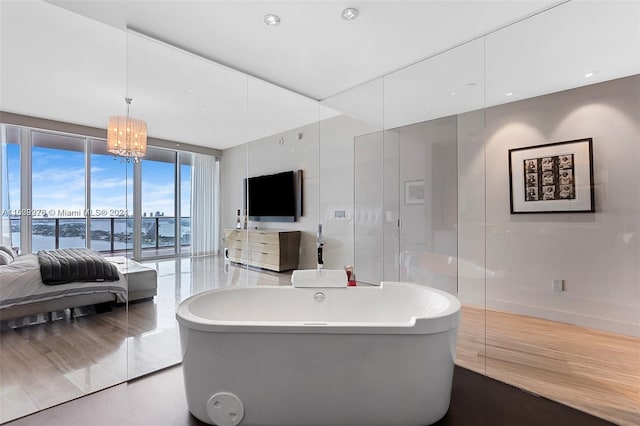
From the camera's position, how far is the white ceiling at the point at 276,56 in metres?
2.17

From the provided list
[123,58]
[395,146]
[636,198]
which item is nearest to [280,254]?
[395,146]

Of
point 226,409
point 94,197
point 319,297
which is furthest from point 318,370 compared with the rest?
point 94,197

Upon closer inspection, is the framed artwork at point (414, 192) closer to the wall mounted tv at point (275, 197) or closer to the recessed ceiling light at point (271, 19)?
the wall mounted tv at point (275, 197)

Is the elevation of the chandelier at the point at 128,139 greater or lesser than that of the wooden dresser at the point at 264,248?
greater

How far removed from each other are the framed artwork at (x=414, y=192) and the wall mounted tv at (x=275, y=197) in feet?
5.23

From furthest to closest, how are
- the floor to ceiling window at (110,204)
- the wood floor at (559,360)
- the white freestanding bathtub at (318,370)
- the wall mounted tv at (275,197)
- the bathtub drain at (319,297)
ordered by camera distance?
the wall mounted tv at (275,197)
the floor to ceiling window at (110,204)
the bathtub drain at (319,297)
the wood floor at (559,360)
the white freestanding bathtub at (318,370)

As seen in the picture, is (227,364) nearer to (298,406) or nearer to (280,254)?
(298,406)

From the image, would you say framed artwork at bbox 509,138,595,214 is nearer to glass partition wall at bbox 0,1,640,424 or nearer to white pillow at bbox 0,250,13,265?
glass partition wall at bbox 0,1,640,424

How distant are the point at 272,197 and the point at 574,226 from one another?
3.16 meters

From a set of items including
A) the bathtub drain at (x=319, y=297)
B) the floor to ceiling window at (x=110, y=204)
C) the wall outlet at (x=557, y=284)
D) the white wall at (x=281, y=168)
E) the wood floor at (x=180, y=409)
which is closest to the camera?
the wood floor at (x=180, y=409)

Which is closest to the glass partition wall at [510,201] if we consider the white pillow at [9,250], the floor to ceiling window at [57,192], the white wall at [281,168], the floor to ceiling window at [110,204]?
the white wall at [281,168]

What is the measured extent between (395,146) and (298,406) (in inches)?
106

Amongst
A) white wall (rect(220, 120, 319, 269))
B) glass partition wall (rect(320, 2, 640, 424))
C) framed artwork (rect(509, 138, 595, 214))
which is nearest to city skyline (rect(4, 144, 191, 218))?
white wall (rect(220, 120, 319, 269))

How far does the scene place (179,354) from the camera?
255 centimetres
